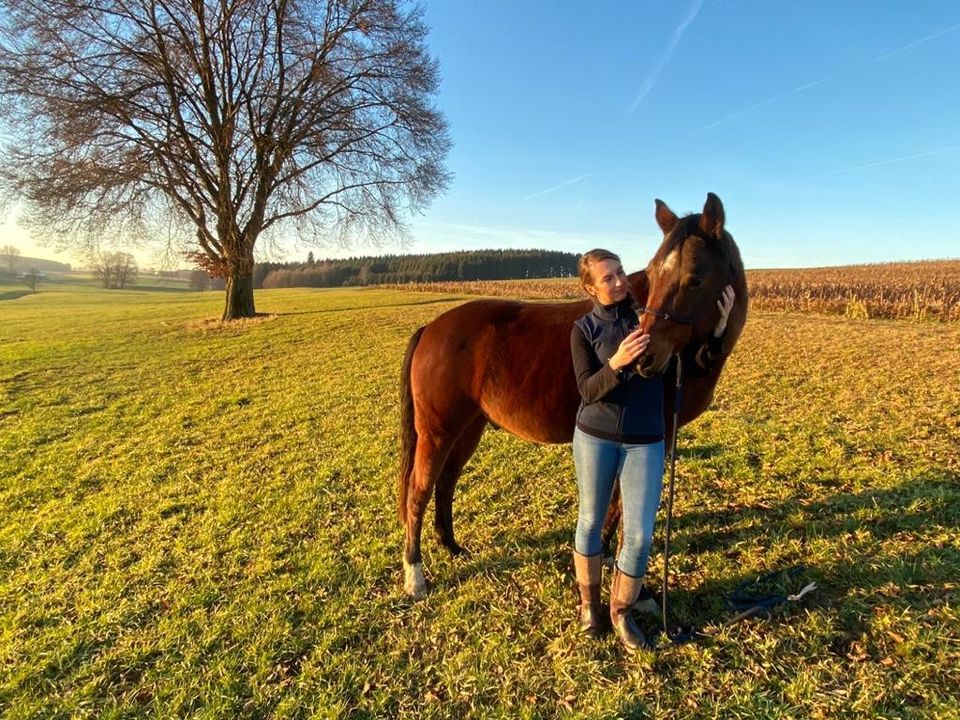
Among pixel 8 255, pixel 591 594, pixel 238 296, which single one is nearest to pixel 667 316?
pixel 591 594

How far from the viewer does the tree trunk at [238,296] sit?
1973 cm

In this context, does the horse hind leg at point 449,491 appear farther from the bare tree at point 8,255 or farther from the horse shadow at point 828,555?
the bare tree at point 8,255

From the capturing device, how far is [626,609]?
265 cm

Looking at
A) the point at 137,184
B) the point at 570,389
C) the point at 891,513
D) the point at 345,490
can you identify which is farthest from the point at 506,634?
the point at 137,184

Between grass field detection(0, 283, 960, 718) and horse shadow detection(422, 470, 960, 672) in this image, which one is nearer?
grass field detection(0, 283, 960, 718)

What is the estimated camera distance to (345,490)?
497 centimetres

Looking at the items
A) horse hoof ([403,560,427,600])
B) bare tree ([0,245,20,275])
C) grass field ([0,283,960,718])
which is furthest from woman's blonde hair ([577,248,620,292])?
bare tree ([0,245,20,275])

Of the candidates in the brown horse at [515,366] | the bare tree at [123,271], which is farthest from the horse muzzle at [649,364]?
the bare tree at [123,271]

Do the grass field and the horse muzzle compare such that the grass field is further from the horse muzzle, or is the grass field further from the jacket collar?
the jacket collar

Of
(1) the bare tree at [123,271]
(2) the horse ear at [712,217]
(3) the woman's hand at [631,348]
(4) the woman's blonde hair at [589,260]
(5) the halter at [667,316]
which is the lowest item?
(3) the woman's hand at [631,348]

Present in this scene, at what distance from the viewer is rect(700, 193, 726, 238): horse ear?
7.41 feet

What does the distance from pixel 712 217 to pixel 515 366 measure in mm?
1412

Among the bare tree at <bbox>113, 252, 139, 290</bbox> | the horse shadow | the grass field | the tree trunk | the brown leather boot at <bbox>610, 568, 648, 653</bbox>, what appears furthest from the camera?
the bare tree at <bbox>113, 252, 139, 290</bbox>

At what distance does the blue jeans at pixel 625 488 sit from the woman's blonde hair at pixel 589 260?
0.80 metres
